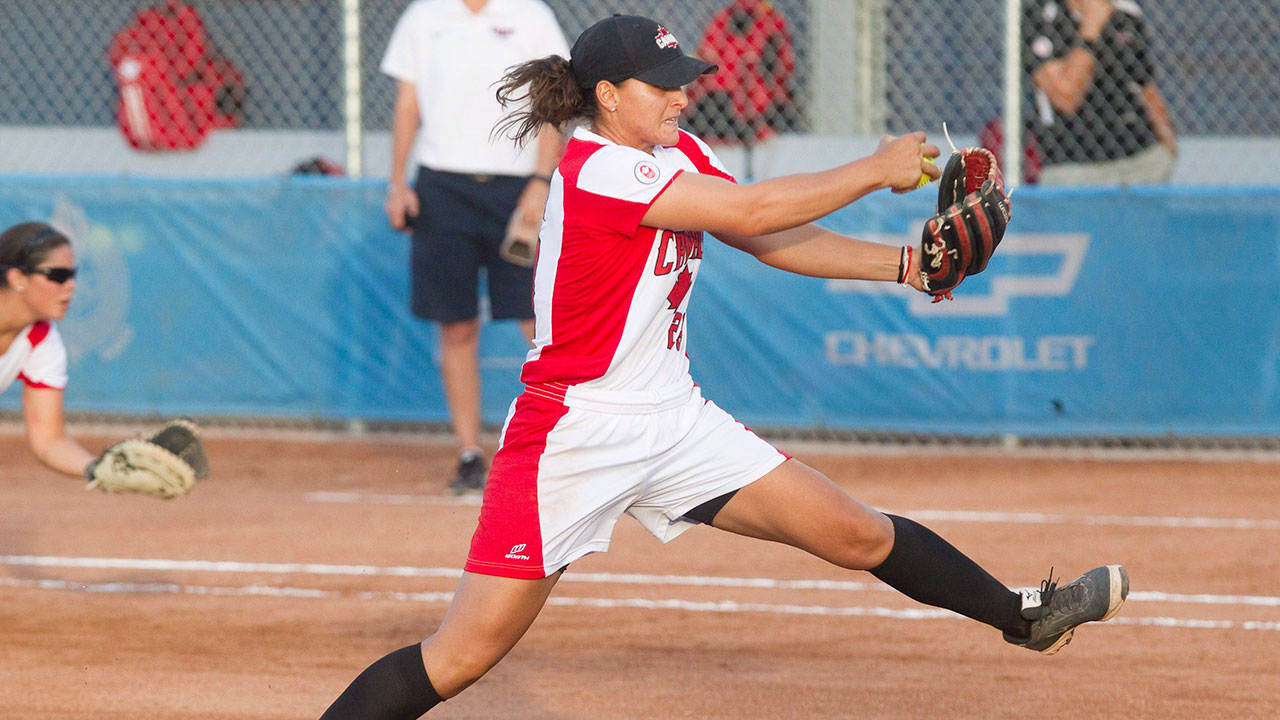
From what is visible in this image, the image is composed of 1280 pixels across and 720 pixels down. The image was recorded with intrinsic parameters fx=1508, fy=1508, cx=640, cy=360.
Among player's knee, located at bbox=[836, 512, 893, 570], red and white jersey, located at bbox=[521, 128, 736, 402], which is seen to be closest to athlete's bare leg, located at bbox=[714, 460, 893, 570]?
player's knee, located at bbox=[836, 512, 893, 570]

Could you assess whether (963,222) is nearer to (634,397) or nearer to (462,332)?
(634,397)

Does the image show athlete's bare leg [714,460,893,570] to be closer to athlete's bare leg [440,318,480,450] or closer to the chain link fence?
athlete's bare leg [440,318,480,450]

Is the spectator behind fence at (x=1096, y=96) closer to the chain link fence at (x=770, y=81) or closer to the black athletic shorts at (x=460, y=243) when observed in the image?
the chain link fence at (x=770, y=81)

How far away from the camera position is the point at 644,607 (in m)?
5.47

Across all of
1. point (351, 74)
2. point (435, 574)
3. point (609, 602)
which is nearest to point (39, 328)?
point (435, 574)

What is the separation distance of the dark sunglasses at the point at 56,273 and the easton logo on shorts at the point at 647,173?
249 cm

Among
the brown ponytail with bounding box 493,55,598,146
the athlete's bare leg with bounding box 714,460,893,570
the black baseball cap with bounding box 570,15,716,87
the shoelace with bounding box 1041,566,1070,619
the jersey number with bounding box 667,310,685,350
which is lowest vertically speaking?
the shoelace with bounding box 1041,566,1070,619

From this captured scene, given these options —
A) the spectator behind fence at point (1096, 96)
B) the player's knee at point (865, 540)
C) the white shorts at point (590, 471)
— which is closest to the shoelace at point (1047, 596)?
the player's knee at point (865, 540)

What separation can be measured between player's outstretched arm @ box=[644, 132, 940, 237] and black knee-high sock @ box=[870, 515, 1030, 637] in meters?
0.91

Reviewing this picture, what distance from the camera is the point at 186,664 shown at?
189 inches

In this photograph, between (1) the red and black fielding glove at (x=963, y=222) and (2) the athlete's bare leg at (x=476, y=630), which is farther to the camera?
(1) the red and black fielding glove at (x=963, y=222)

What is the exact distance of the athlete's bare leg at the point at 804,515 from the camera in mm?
3596

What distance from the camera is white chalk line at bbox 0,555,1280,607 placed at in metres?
5.59

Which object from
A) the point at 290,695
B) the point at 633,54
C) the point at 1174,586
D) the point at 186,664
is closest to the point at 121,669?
the point at 186,664
